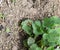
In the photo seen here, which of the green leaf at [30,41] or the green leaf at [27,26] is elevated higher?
the green leaf at [27,26]

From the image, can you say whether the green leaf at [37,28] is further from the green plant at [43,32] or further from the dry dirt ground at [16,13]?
→ the dry dirt ground at [16,13]

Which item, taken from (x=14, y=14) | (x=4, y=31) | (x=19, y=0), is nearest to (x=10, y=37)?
(x=4, y=31)

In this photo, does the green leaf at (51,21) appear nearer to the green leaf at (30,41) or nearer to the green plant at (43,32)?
the green plant at (43,32)

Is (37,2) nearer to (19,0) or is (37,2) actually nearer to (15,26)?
(19,0)

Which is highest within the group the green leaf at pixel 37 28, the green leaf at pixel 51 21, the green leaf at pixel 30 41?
the green leaf at pixel 51 21

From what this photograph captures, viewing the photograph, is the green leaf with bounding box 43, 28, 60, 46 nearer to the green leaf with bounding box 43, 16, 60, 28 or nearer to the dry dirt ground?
the green leaf with bounding box 43, 16, 60, 28

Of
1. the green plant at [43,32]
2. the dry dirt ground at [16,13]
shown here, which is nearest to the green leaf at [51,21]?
→ the green plant at [43,32]

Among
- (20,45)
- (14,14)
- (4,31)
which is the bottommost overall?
(20,45)
